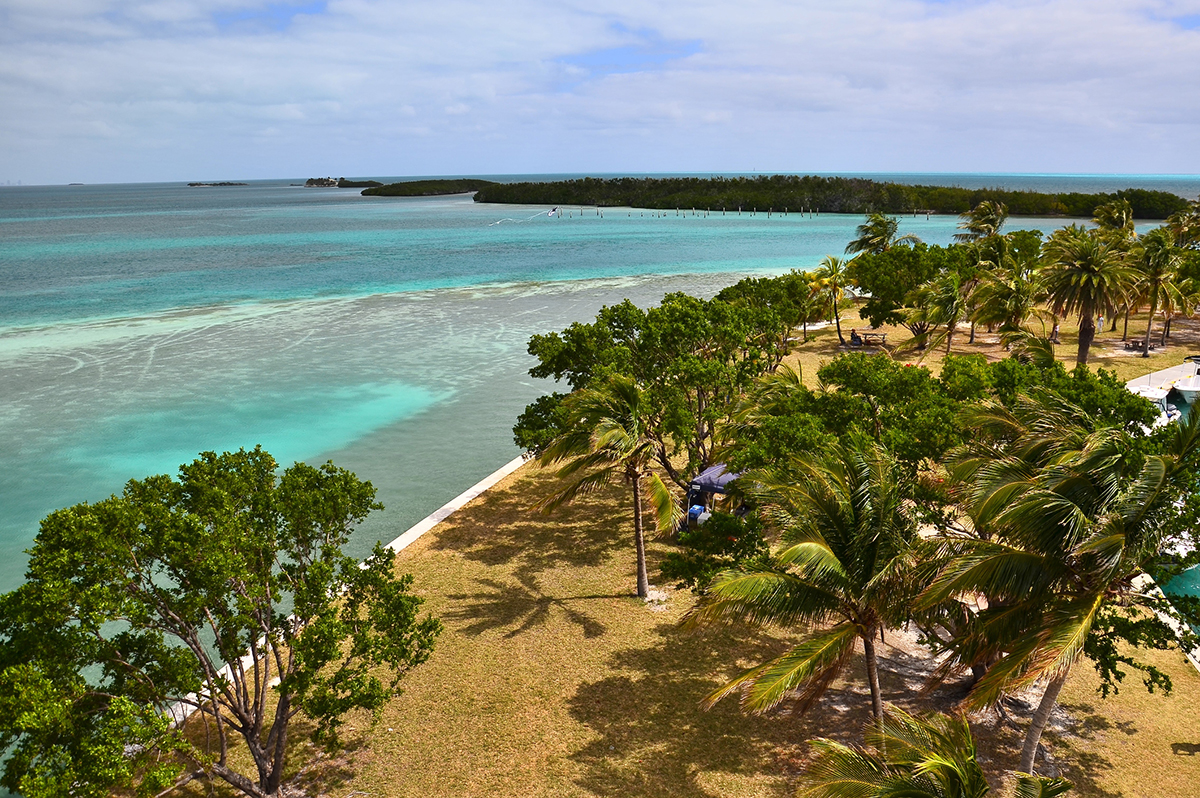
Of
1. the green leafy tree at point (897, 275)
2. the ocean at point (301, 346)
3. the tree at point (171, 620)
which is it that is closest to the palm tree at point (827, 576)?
the tree at point (171, 620)

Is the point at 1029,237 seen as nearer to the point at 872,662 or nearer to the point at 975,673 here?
the point at 975,673

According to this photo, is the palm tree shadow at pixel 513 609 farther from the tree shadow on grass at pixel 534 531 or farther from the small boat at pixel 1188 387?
the small boat at pixel 1188 387

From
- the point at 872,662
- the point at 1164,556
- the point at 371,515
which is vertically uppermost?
the point at 1164,556

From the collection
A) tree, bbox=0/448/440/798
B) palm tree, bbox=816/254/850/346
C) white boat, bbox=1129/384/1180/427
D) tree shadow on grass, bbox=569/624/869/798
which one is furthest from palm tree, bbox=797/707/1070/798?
palm tree, bbox=816/254/850/346

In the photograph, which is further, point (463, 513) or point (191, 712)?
point (463, 513)

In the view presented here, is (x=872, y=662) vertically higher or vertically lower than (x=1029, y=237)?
lower

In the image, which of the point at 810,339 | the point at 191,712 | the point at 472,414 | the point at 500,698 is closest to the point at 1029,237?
the point at 810,339
